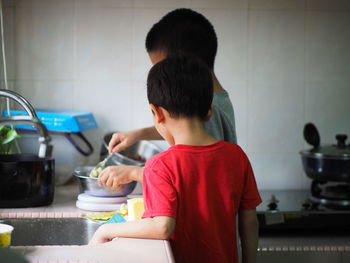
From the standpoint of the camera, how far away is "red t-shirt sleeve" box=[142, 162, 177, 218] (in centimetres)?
104

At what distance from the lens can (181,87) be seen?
3.62 feet

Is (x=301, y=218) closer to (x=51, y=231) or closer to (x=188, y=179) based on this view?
(x=51, y=231)

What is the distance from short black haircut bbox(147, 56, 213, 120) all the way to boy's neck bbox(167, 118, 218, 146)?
13 mm

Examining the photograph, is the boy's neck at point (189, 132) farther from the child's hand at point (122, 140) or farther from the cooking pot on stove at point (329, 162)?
the cooking pot on stove at point (329, 162)

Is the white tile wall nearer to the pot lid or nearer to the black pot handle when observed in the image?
the black pot handle

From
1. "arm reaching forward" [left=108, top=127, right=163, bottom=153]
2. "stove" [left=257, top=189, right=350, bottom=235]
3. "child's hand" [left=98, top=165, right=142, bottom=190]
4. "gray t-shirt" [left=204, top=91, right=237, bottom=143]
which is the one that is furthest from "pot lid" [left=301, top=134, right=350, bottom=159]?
"child's hand" [left=98, top=165, right=142, bottom=190]

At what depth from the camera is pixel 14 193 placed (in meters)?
1.69

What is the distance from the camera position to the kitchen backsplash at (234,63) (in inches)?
90.5

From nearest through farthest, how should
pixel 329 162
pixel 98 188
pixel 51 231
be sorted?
pixel 51 231, pixel 98 188, pixel 329 162

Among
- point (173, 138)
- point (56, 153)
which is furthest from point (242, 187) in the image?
point (56, 153)

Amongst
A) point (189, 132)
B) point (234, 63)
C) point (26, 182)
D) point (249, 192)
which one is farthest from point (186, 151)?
point (234, 63)

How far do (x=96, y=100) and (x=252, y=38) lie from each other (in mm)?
673

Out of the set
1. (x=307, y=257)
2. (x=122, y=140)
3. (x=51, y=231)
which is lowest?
(x=307, y=257)

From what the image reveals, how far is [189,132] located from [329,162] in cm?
110
